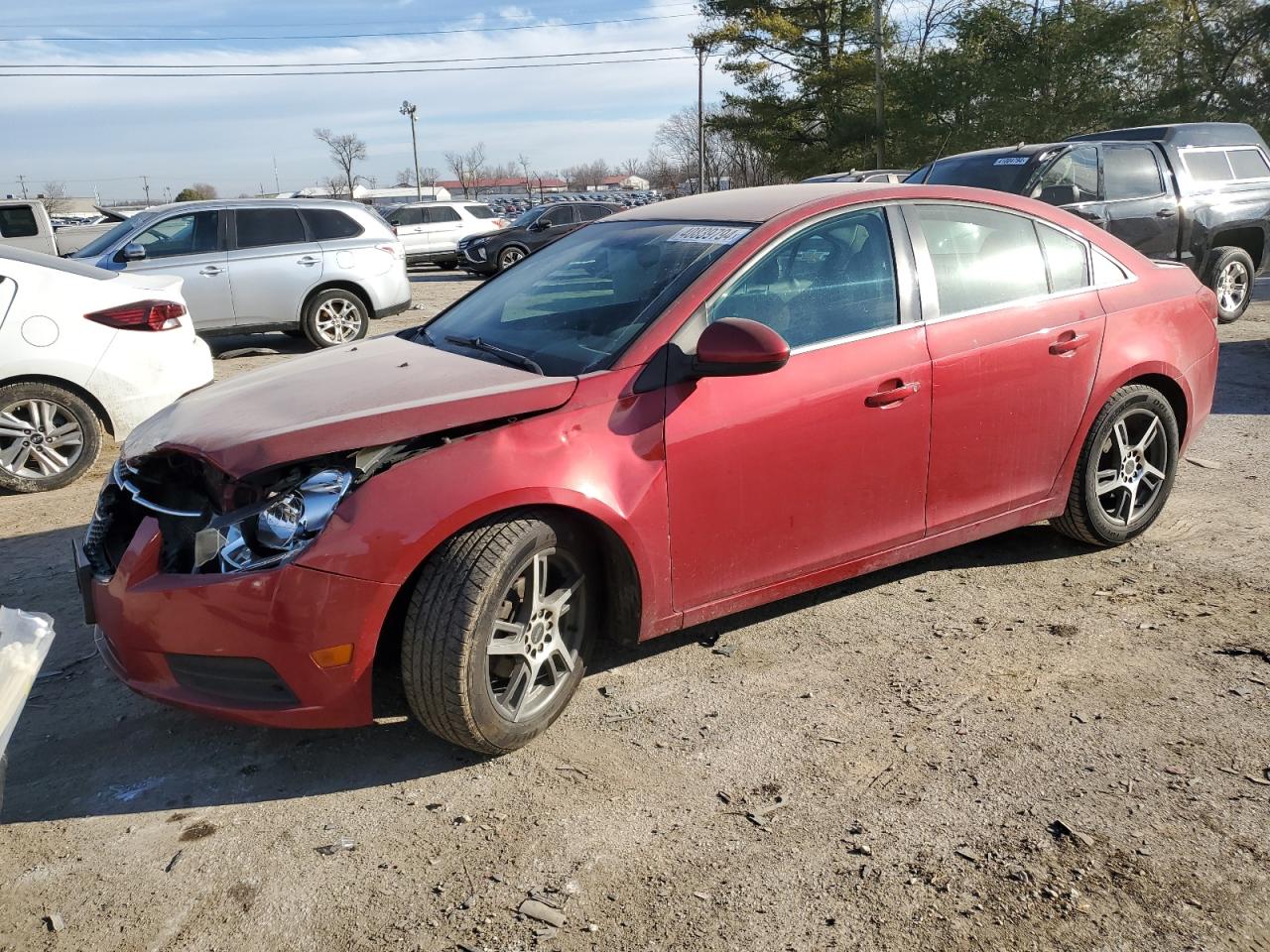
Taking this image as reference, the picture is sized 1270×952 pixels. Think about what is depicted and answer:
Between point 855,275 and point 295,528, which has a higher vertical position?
point 855,275

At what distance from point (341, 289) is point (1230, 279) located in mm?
9685

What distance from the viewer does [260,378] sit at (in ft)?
12.2

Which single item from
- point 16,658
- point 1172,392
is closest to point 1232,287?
point 1172,392

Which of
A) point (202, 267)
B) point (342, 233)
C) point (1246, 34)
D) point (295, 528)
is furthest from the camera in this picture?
point (1246, 34)

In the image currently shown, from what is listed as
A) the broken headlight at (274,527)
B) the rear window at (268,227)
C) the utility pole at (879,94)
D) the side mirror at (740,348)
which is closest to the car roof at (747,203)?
the side mirror at (740,348)

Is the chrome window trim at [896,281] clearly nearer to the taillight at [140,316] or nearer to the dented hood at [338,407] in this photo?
the dented hood at [338,407]

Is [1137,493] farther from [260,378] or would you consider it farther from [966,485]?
[260,378]

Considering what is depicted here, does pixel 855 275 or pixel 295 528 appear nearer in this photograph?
pixel 295 528

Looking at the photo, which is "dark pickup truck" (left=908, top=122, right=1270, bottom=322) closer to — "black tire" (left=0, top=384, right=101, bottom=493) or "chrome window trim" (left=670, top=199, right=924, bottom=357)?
"chrome window trim" (left=670, top=199, right=924, bottom=357)

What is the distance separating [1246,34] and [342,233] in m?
27.8

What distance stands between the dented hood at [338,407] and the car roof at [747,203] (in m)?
1.09

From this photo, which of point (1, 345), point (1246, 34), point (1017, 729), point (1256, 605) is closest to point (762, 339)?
point (1017, 729)

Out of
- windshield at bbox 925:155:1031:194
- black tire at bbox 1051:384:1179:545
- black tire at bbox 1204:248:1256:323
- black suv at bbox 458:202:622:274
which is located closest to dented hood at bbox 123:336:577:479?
black tire at bbox 1051:384:1179:545

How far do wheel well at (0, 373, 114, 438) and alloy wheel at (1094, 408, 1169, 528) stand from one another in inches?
219
